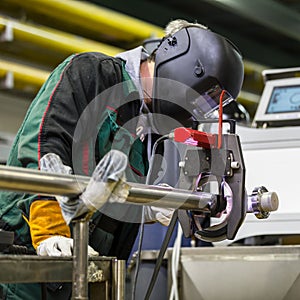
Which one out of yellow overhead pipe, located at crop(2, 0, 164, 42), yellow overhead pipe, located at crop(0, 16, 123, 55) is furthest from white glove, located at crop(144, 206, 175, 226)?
yellow overhead pipe, located at crop(2, 0, 164, 42)

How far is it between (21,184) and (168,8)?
161 inches

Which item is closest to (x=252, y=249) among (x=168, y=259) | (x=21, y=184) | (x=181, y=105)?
(x=168, y=259)

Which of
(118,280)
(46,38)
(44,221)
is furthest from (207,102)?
(46,38)

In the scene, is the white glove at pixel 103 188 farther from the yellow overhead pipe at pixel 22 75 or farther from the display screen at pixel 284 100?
the yellow overhead pipe at pixel 22 75

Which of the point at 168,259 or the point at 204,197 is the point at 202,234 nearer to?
the point at 204,197

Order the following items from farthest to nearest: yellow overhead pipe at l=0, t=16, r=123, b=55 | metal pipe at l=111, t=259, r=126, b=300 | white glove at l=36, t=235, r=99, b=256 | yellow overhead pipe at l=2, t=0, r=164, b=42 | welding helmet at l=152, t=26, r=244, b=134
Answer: yellow overhead pipe at l=2, t=0, r=164, b=42 → yellow overhead pipe at l=0, t=16, r=123, b=55 → welding helmet at l=152, t=26, r=244, b=134 → white glove at l=36, t=235, r=99, b=256 → metal pipe at l=111, t=259, r=126, b=300

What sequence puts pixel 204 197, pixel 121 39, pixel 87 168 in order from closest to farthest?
pixel 204 197
pixel 87 168
pixel 121 39

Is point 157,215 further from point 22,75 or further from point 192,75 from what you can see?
point 22,75

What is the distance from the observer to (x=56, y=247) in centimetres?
142

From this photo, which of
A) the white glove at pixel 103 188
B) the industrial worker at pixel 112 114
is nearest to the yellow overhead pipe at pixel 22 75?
the industrial worker at pixel 112 114

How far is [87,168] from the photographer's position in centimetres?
167

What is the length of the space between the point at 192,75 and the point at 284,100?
1047mm

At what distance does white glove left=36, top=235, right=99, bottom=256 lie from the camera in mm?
1397

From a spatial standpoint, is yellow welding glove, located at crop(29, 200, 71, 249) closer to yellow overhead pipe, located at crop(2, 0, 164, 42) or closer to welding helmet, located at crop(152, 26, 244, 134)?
welding helmet, located at crop(152, 26, 244, 134)
